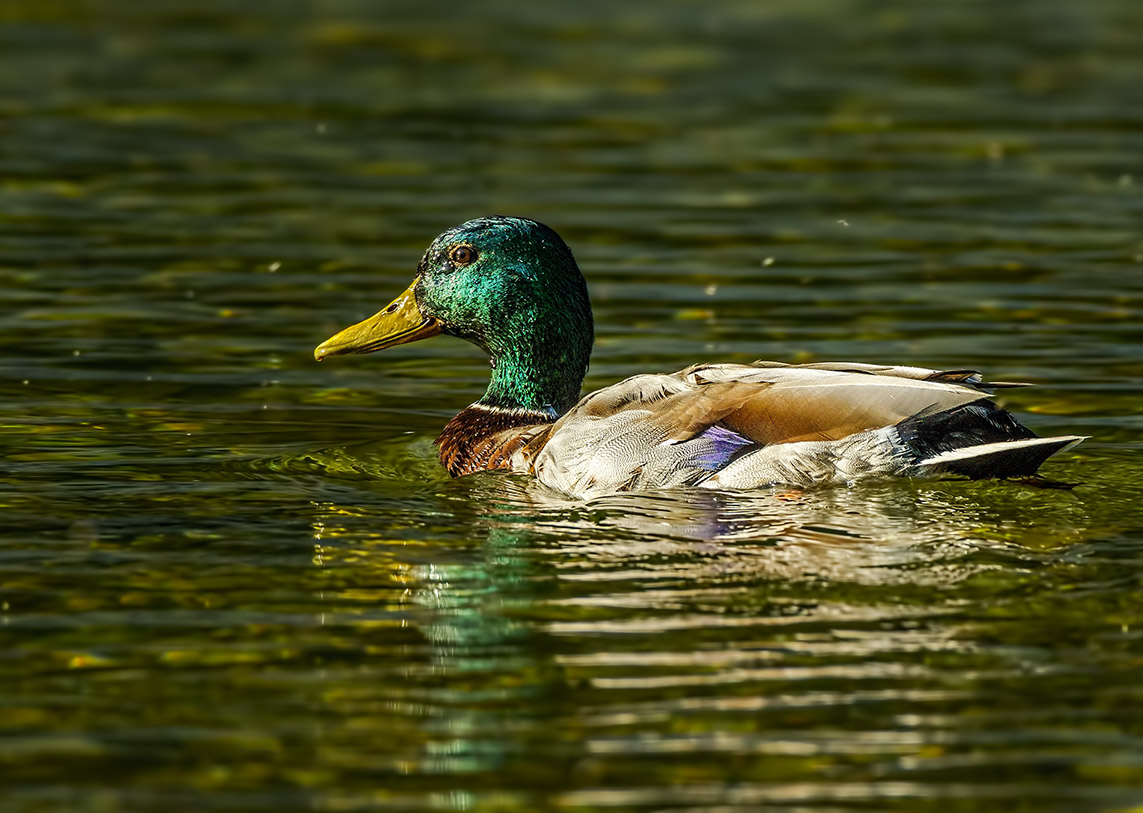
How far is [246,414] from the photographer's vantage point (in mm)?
10258

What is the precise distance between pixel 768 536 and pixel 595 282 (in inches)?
238

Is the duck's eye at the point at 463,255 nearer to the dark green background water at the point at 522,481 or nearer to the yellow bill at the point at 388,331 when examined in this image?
the yellow bill at the point at 388,331

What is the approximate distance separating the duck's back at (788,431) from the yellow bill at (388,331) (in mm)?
1552

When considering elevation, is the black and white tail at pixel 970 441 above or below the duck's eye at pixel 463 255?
below

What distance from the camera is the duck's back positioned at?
305 inches

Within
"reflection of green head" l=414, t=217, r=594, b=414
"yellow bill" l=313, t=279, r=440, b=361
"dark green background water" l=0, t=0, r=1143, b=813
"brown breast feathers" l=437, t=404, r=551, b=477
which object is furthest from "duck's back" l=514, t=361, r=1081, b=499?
"yellow bill" l=313, t=279, r=440, b=361

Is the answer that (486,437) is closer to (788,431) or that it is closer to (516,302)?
(516,302)

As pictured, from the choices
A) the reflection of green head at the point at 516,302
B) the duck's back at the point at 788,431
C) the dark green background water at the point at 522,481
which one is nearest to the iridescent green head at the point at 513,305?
the reflection of green head at the point at 516,302

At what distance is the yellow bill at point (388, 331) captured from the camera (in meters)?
9.70

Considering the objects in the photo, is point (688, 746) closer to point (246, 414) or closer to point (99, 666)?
point (99, 666)

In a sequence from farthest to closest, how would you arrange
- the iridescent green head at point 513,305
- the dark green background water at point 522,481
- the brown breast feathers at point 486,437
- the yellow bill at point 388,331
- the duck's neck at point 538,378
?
the yellow bill at point 388,331, the duck's neck at point 538,378, the iridescent green head at point 513,305, the brown breast feathers at point 486,437, the dark green background water at point 522,481

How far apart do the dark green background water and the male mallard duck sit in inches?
5.6

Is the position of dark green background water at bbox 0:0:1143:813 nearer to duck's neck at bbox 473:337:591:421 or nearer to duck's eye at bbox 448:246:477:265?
duck's neck at bbox 473:337:591:421

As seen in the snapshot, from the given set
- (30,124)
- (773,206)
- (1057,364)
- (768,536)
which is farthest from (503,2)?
(768,536)
